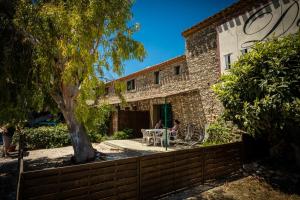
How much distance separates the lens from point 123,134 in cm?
1622

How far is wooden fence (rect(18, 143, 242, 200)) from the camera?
403 cm

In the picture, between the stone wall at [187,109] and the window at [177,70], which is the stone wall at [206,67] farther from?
the window at [177,70]

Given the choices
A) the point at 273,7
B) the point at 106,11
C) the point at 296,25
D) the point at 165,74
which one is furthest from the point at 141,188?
the point at 165,74

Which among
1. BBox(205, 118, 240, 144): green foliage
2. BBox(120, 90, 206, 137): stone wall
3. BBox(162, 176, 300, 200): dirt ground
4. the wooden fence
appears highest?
BBox(120, 90, 206, 137): stone wall

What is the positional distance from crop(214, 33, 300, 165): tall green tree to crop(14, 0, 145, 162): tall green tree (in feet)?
11.0

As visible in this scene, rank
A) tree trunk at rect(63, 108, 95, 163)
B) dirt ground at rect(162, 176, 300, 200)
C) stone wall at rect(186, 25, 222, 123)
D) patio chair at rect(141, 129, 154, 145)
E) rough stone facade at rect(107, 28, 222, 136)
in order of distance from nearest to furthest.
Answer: dirt ground at rect(162, 176, 300, 200) < tree trunk at rect(63, 108, 95, 163) < stone wall at rect(186, 25, 222, 123) < rough stone facade at rect(107, 28, 222, 136) < patio chair at rect(141, 129, 154, 145)

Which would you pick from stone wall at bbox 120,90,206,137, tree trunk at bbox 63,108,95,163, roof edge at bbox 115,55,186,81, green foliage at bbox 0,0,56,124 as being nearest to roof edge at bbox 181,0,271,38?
roof edge at bbox 115,55,186,81

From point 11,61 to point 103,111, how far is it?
12.0ft

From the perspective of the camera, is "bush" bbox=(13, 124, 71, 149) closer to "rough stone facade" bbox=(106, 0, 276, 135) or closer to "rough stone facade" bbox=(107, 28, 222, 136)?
"rough stone facade" bbox=(106, 0, 276, 135)

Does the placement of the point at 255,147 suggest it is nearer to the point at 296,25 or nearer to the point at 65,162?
the point at 296,25

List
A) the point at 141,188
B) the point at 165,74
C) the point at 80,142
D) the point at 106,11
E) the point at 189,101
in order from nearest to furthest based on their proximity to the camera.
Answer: the point at 141,188, the point at 106,11, the point at 80,142, the point at 189,101, the point at 165,74

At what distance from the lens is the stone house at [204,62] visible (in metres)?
9.43

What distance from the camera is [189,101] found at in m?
14.2

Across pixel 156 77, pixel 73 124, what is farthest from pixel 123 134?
pixel 73 124
